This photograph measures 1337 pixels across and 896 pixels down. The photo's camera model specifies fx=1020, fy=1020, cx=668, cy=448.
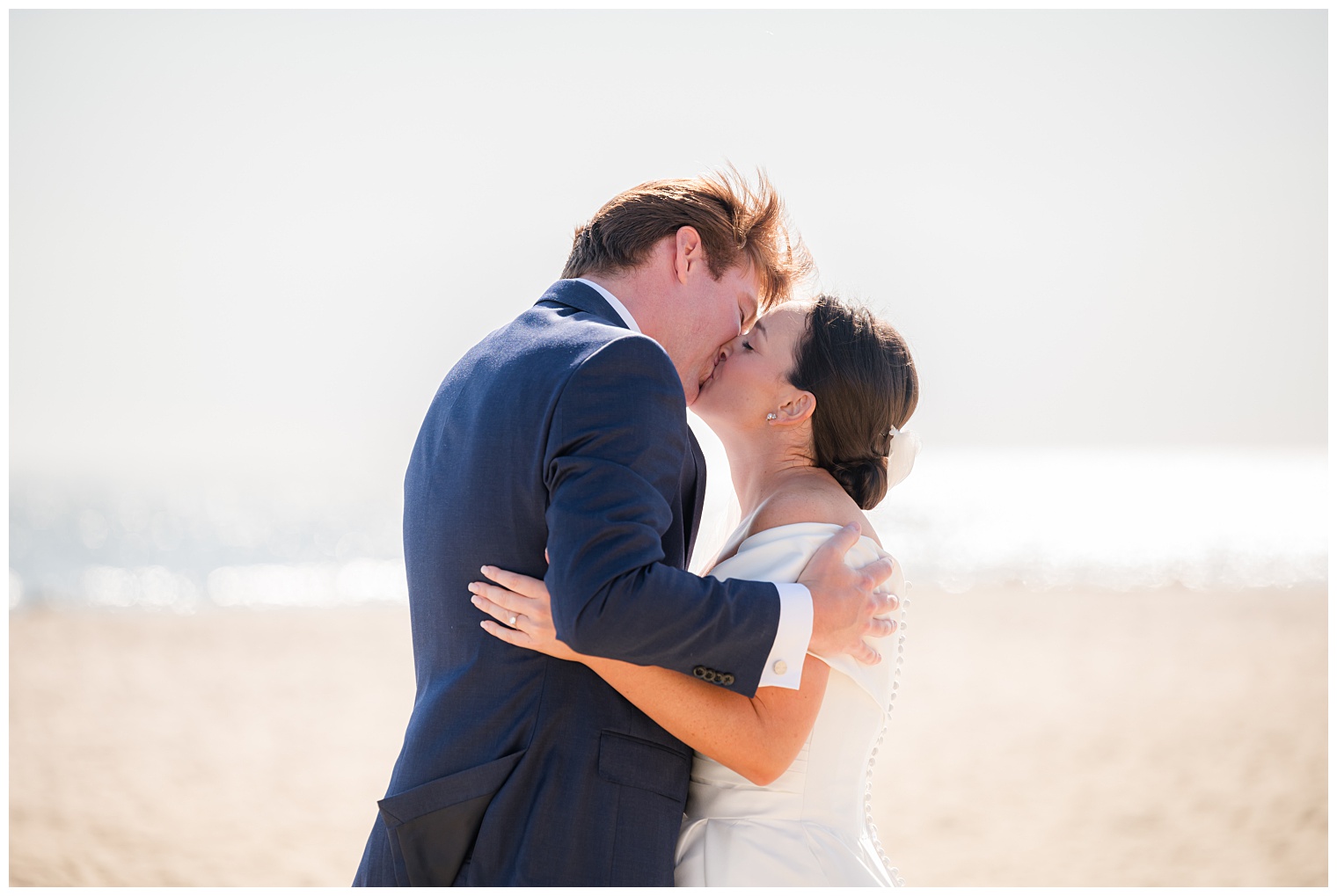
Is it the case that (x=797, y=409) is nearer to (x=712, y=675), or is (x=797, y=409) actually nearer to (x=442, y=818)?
(x=712, y=675)

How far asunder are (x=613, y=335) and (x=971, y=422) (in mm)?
86172

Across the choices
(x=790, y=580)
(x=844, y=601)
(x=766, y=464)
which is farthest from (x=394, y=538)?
(x=844, y=601)

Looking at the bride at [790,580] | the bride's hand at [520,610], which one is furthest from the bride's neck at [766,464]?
the bride's hand at [520,610]

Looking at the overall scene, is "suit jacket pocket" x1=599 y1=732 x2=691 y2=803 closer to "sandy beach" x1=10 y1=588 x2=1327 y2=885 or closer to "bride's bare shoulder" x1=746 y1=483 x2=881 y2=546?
"bride's bare shoulder" x1=746 y1=483 x2=881 y2=546

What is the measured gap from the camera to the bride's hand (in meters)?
2.11

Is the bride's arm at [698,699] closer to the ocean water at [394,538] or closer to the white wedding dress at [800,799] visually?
the white wedding dress at [800,799]

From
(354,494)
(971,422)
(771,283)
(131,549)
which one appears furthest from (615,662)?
(971,422)

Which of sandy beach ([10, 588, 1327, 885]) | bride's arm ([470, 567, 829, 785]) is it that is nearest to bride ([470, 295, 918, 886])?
bride's arm ([470, 567, 829, 785])

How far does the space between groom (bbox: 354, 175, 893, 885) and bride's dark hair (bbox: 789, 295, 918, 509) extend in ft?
1.55

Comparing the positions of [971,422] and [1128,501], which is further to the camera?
[971,422]

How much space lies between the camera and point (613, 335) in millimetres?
2143

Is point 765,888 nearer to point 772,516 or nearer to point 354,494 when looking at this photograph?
point 772,516

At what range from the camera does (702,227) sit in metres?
2.80

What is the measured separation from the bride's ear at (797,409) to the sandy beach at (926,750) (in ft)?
19.3
